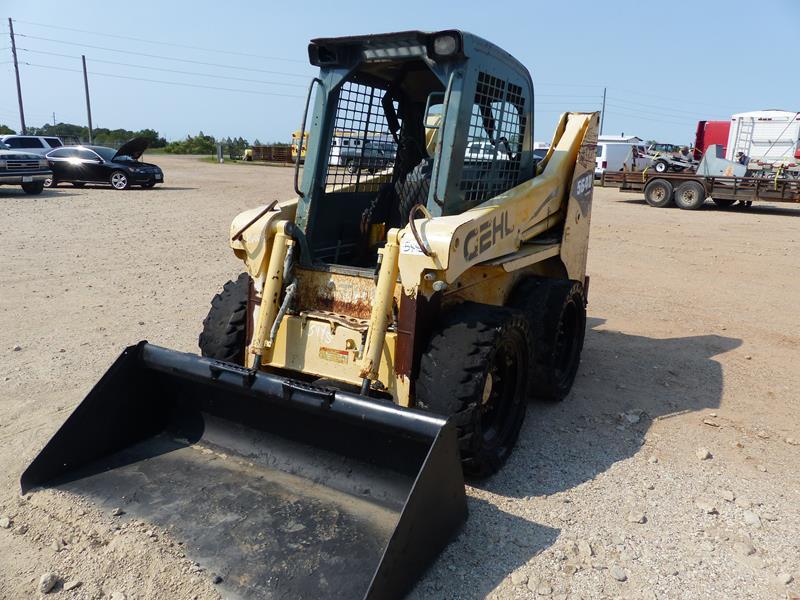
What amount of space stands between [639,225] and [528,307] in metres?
12.5

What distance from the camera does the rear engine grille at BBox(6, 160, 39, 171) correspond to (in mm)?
17047

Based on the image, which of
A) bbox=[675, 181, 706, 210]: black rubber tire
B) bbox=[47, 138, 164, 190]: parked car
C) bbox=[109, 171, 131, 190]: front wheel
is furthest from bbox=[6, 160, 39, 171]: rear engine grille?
bbox=[675, 181, 706, 210]: black rubber tire

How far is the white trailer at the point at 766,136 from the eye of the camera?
2506 centimetres

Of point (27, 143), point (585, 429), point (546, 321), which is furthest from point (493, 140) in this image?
point (27, 143)

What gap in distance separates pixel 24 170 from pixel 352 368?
1680 centimetres

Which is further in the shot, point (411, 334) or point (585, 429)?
point (585, 429)

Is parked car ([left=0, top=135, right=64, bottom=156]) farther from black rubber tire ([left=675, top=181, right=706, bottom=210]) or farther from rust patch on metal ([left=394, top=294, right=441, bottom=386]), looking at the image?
rust patch on metal ([left=394, top=294, right=441, bottom=386])

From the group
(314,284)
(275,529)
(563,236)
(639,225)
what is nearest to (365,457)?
(275,529)

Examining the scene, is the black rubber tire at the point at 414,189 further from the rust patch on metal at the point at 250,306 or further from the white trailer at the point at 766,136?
the white trailer at the point at 766,136

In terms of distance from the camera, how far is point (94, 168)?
19.9 meters

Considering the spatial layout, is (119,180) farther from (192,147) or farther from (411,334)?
(192,147)

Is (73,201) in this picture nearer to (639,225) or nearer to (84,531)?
(639,225)

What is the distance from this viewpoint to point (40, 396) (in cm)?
466

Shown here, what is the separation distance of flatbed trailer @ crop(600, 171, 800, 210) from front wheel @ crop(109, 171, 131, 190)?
52.1ft
